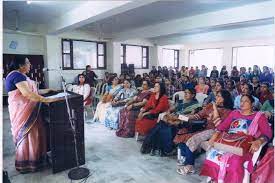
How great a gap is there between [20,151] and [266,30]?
25.9ft

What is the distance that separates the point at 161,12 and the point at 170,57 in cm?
769

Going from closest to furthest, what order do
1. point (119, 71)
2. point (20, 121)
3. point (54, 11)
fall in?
1. point (20, 121)
2. point (54, 11)
3. point (119, 71)

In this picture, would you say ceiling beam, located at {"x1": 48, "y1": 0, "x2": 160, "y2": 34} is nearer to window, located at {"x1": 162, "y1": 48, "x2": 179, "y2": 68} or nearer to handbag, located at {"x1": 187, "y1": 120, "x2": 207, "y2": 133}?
handbag, located at {"x1": 187, "y1": 120, "x2": 207, "y2": 133}

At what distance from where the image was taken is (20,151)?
261 cm

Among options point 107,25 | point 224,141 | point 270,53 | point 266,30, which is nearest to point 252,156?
point 224,141

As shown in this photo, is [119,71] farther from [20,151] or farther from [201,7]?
[20,151]

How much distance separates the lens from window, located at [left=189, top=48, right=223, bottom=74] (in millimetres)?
12258

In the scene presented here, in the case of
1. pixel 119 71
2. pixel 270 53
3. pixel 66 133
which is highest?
pixel 270 53

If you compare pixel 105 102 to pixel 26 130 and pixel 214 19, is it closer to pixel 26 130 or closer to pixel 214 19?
pixel 26 130

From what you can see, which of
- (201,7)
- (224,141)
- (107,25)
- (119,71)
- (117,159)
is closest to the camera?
(224,141)

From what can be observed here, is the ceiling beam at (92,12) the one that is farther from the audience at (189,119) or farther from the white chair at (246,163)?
the white chair at (246,163)

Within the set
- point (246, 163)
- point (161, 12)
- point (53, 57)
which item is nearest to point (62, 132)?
point (246, 163)

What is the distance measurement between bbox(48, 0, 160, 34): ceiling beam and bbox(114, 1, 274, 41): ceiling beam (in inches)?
101

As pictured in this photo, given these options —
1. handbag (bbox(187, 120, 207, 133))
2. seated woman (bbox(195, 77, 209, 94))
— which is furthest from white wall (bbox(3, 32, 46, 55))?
handbag (bbox(187, 120, 207, 133))
